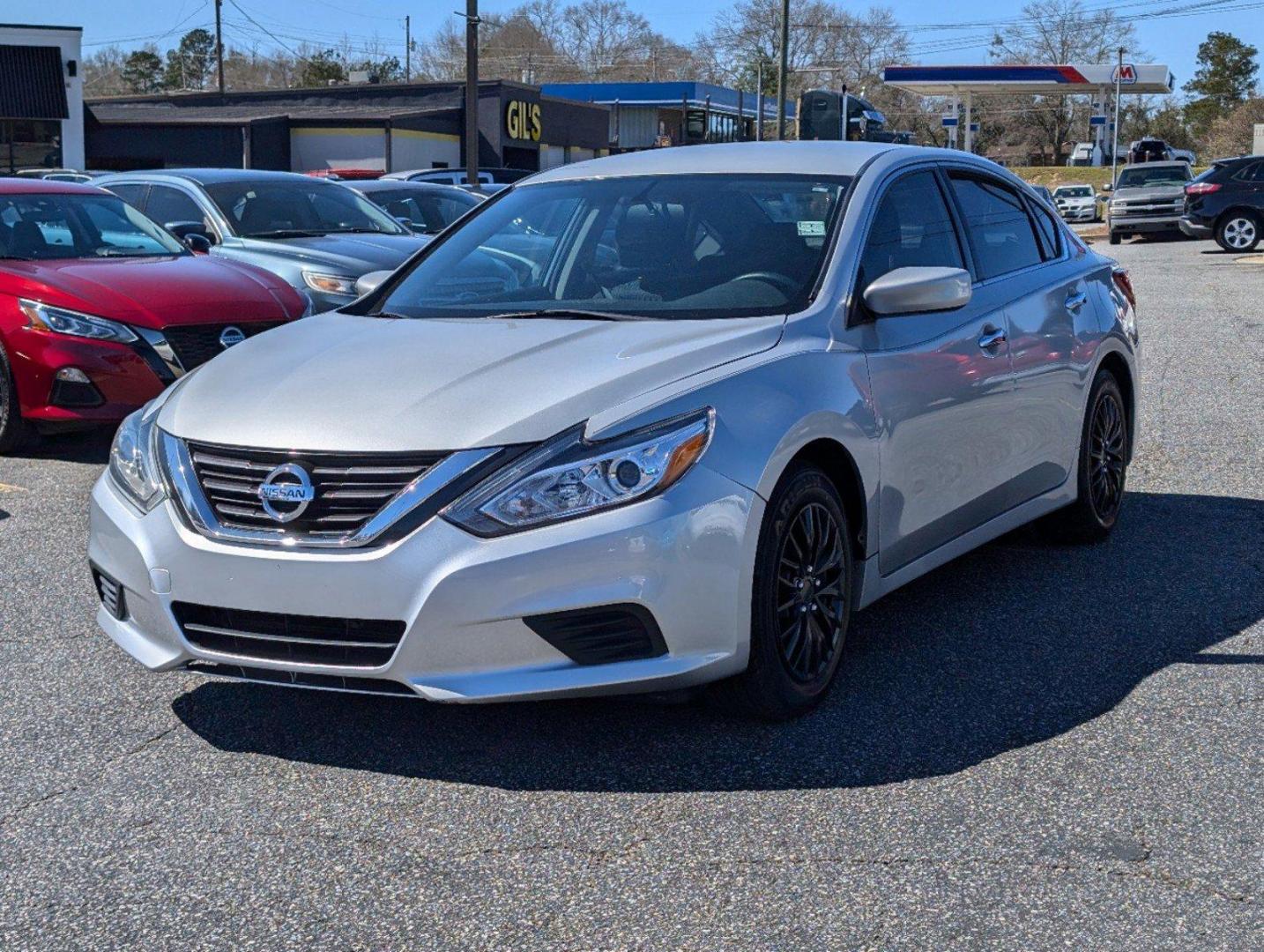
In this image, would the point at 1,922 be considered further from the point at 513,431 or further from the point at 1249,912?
the point at 1249,912

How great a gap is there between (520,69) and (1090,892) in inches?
4873

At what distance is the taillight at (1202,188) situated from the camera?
97.9ft

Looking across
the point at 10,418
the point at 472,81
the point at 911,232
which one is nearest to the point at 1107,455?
the point at 911,232

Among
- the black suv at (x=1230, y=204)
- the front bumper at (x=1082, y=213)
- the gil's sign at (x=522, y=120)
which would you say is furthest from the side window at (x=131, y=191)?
the gil's sign at (x=522, y=120)

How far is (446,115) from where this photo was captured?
52.4 metres

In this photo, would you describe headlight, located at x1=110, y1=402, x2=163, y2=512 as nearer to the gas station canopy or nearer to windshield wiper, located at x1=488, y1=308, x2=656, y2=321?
windshield wiper, located at x1=488, y1=308, x2=656, y2=321

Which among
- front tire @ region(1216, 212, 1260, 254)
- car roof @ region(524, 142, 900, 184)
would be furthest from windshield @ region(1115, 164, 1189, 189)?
car roof @ region(524, 142, 900, 184)

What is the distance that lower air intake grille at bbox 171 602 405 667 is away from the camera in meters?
3.87

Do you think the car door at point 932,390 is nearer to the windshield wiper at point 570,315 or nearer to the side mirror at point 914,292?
the side mirror at point 914,292

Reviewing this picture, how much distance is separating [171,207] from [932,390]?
9.05 meters

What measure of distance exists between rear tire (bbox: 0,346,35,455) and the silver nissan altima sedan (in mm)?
3954

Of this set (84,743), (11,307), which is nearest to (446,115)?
(11,307)

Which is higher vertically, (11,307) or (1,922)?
(11,307)

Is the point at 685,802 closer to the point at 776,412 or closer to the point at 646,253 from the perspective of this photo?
the point at 776,412
